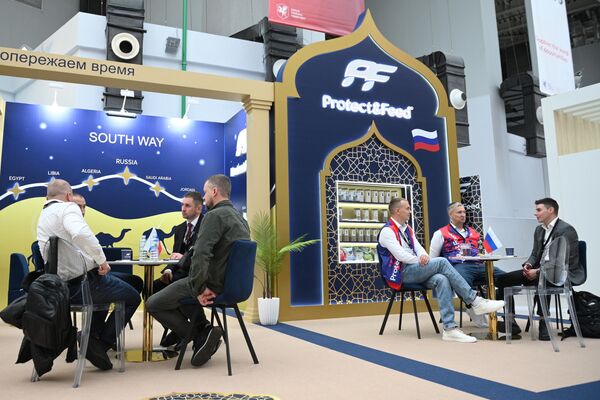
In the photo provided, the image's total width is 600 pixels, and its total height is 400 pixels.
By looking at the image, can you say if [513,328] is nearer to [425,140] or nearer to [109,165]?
[425,140]

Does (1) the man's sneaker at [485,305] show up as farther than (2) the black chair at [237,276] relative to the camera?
Yes

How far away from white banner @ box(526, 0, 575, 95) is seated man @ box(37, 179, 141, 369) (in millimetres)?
6410

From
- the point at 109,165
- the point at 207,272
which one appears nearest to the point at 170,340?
the point at 207,272

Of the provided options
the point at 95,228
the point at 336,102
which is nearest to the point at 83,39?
the point at 95,228

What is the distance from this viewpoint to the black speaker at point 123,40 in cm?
894

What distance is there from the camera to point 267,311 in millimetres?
5453

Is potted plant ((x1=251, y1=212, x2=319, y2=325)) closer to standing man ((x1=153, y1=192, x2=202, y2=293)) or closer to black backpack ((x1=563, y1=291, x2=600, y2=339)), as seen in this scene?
standing man ((x1=153, y1=192, x2=202, y2=293))

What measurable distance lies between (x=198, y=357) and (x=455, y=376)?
159 centimetres

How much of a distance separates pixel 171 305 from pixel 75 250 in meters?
0.69

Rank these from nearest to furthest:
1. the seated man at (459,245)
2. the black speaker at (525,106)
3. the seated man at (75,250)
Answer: the seated man at (75,250), the seated man at (459,245), the black speaker at (525,106)

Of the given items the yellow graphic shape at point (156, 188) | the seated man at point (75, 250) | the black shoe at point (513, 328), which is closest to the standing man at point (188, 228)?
the seated man at point (75, 250)

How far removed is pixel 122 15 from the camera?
927 centimetres

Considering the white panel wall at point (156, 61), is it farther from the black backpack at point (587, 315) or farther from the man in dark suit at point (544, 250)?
the black backpack at point (587, 315)

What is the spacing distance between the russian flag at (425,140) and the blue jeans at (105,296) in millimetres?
4546
